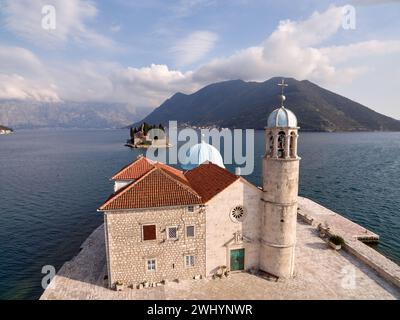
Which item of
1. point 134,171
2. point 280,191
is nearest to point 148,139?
point 134,171

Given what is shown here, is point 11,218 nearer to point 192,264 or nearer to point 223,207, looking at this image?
point 192,264

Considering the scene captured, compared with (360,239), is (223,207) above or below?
above

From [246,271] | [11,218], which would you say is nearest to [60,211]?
[11,218]

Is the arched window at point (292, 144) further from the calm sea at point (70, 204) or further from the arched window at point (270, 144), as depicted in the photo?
the calm sea at point (70, 204)

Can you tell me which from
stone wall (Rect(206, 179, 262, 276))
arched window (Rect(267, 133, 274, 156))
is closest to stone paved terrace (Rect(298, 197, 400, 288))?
stone wall (Rect(206, 179, 262, 276))

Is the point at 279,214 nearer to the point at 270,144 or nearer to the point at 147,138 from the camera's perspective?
the point at 270,144

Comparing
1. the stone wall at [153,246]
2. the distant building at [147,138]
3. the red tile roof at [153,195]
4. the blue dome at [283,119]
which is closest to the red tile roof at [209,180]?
the red tile roof at [153,195]

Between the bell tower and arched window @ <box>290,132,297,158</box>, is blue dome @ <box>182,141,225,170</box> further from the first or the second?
arched window @ <box>290,132,297,158</box>
